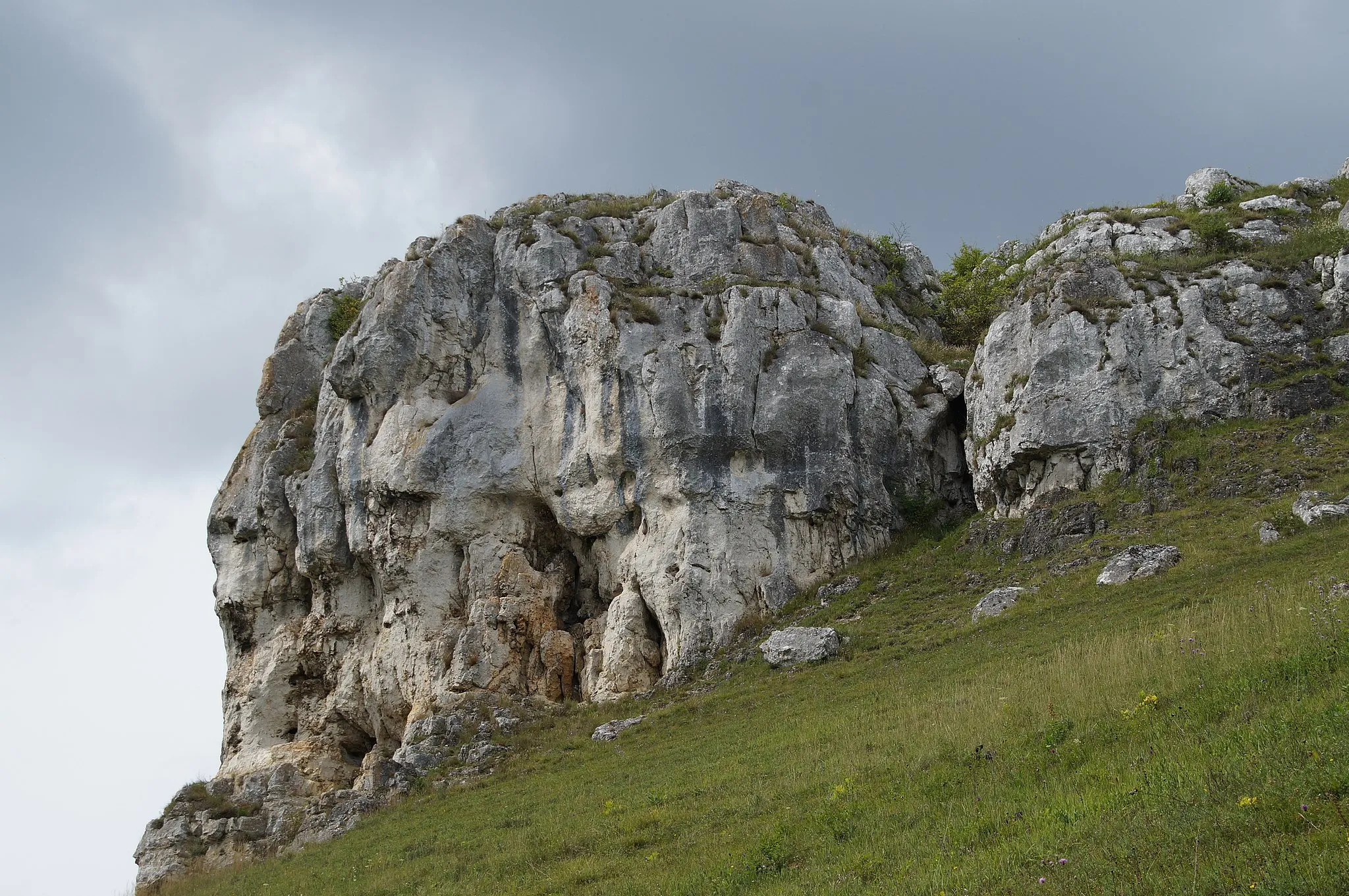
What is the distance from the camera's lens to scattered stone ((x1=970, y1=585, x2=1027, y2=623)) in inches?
1036

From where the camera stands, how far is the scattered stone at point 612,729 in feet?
88.3

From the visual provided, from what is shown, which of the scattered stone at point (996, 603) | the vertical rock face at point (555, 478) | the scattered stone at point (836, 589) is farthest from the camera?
the vertical rock face at point (555, 478)

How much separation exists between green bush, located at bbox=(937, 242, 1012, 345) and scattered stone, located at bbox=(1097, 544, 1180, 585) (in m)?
18.6

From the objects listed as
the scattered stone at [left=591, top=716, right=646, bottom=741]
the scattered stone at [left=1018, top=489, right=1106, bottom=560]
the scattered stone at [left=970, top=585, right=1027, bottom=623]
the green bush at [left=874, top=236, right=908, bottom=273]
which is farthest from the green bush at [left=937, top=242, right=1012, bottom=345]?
the scattered stone at [left=591, top=716, right=646, bottom=741]

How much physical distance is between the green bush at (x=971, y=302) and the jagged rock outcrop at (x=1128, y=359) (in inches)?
314

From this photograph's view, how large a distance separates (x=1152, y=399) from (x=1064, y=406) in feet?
8.41

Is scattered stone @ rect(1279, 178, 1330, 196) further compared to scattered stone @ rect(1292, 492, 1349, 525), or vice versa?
scattered stone @ rect(1279, 178, 1330, 196)

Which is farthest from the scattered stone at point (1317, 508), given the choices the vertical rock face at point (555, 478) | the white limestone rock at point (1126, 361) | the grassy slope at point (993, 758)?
the vertical rock face at point (555, 478)

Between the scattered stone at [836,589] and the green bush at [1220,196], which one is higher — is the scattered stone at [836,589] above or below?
below

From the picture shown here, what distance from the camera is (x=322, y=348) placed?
48875mm

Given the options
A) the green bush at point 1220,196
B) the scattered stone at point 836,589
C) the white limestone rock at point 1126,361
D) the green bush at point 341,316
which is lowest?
the scattered stone at point 836,589

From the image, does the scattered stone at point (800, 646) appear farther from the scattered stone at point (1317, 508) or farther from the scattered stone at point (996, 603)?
the scattered stone at point (1317, 508)

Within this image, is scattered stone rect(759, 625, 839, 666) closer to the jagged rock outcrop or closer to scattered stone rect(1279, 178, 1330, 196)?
the jagged rock outcrop

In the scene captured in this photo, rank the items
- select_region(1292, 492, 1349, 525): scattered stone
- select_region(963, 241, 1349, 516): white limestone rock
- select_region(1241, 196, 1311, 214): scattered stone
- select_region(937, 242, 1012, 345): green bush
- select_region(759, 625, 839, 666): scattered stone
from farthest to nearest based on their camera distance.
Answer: select_region(937, 242, 1012, 345): green bush, select_region(1241, 196, 1311, 214): scattered stone, select_region(963, 241, 1349, 516): white limestone rock, select_region(759, 625, 839, 666): scattered stone, select_region(1292, 492, 1349, 525): scattered stone
